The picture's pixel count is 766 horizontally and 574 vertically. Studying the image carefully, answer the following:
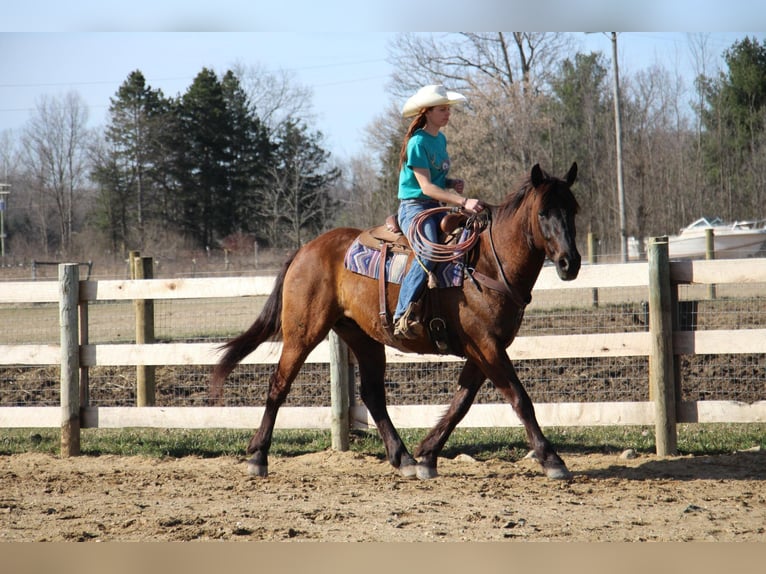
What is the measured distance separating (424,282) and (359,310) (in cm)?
65

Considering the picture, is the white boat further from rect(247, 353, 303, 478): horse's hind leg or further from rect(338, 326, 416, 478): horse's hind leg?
rect(247, 353, 303, 478): horse's hind leg

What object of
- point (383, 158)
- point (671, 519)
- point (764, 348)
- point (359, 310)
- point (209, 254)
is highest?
point (383, 158)

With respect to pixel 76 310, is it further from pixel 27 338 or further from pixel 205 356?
pixel 27 338

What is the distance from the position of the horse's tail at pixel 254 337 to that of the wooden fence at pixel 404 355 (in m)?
0.47

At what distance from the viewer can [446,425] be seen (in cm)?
582

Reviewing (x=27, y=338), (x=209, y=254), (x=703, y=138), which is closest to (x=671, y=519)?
(x=27, y=338)

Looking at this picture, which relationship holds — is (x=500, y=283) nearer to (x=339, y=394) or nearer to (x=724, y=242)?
(x=339, y=394)

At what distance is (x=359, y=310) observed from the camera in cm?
600

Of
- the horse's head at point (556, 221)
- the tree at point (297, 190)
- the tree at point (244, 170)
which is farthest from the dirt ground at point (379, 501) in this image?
the tree at point (244, 170)

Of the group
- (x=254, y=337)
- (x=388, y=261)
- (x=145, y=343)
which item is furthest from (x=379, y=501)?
(x=145, y=343)

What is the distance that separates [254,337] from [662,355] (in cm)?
334

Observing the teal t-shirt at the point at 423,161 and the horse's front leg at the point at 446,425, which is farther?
the horse's front leg at the point at 446,425

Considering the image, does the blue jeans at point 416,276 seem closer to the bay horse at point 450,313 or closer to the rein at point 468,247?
the rein at point 468,247

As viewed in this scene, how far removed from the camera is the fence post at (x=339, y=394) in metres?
6.81
